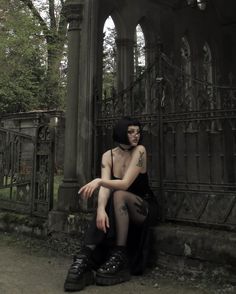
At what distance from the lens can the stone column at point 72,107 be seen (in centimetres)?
555

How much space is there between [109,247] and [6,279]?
1.03 m

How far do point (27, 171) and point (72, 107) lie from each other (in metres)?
1.27

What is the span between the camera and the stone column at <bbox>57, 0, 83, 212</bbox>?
5555 millimetres

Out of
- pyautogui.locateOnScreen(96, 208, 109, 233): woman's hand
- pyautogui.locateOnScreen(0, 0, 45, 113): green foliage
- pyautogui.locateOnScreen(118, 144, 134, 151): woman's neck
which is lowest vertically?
pyautogui.locateOnScreen(96, 208, 109, 233): woman's hand

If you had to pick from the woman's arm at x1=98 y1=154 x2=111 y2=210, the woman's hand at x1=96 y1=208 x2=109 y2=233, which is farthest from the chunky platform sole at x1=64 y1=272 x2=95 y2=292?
the woman's arm at x1=98 y1=154 x2=111 y2=210

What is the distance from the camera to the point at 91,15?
18.7 ft

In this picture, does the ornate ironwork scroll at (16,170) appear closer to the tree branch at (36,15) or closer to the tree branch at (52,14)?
the tree branch at (36,15)

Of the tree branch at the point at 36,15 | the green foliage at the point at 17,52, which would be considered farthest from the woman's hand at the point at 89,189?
the tree branch at the point at 36,15

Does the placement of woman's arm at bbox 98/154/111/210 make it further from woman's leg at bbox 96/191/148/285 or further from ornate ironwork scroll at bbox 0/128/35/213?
ornate ironwork scroll at bbox 0/128/35/213

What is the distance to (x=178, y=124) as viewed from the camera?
4.70m

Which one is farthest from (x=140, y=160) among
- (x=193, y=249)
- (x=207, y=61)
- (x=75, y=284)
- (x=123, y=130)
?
(x=207, y=61)

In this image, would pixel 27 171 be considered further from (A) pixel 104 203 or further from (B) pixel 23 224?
(A) pixel 104 203

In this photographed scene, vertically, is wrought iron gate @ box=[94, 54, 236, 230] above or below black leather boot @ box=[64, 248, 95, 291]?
above

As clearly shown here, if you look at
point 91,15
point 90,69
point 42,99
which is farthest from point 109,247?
point 42,99
